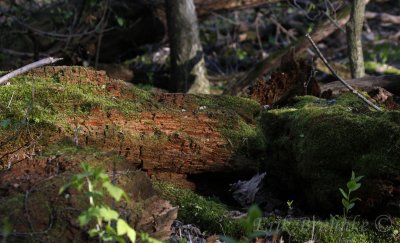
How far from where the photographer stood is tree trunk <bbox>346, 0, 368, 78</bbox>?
7.04 meters

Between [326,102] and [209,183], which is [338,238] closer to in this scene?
[209,183]

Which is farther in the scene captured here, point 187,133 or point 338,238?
point 187,133

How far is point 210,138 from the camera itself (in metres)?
3.99

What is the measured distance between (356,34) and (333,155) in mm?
4205

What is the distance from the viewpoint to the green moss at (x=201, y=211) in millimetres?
3291

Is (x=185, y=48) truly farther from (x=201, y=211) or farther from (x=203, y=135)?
(x=201, y=211)

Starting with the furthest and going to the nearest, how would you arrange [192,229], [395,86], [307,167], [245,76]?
[245,76], [395,86], [307,167], [192,229]

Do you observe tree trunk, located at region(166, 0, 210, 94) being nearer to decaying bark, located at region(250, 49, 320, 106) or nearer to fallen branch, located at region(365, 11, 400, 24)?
decaying bark, located at region(250, 49, 320, 106)

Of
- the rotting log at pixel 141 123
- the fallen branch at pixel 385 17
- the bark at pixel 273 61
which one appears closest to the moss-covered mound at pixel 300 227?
the rotting log at pixel 141 123

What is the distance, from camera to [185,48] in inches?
355

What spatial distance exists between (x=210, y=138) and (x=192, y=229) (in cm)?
89

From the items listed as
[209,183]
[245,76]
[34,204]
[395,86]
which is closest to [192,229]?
[209,183]

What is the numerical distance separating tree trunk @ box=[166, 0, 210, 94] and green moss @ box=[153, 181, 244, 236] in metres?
5.24

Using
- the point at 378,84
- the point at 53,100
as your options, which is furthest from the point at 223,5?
the point at 53,100
